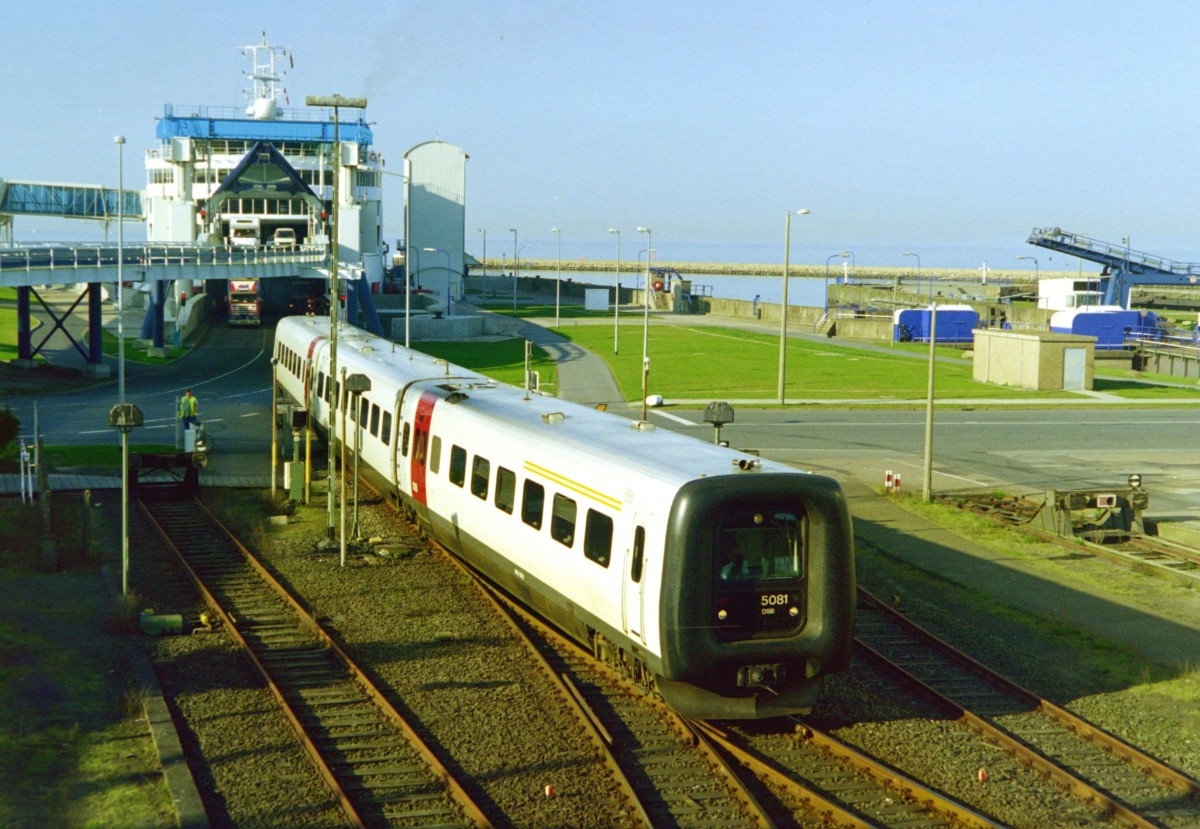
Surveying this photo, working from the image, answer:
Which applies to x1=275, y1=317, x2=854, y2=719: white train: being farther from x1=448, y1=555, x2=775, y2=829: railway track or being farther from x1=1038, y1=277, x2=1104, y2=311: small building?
x1=1038, y1=277, x2=1104, y2=311: small building

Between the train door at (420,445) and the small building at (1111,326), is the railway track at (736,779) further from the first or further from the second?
the small building at (1111,326)

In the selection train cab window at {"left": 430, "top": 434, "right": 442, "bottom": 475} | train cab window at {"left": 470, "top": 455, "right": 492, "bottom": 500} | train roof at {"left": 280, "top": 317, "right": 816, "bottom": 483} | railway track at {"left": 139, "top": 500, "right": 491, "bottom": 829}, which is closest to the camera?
railway track at {"left": 139, "top": 500, "right": 491, "bottom": 829}

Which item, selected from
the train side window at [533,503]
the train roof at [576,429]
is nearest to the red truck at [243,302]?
the train roof at [576,429]

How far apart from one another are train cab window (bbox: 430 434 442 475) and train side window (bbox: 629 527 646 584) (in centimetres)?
779

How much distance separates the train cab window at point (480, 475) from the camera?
18.4 metres

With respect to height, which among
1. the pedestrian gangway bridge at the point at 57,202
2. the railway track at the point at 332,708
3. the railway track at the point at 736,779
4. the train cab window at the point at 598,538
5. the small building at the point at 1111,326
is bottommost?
the railway track at the point at 332,708

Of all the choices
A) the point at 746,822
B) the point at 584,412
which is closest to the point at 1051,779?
the point at 746,822

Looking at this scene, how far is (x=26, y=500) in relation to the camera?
26.0 m

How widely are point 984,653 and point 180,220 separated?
81.9m

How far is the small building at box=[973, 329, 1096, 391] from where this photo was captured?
2195 inches

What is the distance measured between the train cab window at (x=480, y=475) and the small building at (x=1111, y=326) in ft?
200

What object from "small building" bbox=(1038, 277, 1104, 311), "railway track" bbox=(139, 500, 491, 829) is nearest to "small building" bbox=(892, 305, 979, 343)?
"small building" bbox=(1038, 277, 1104, 311)

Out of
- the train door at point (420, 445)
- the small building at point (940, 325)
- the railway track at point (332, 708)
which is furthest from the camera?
the small building at point (940, 325)

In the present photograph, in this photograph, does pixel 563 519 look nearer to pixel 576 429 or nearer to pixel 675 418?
pixel 576 429
